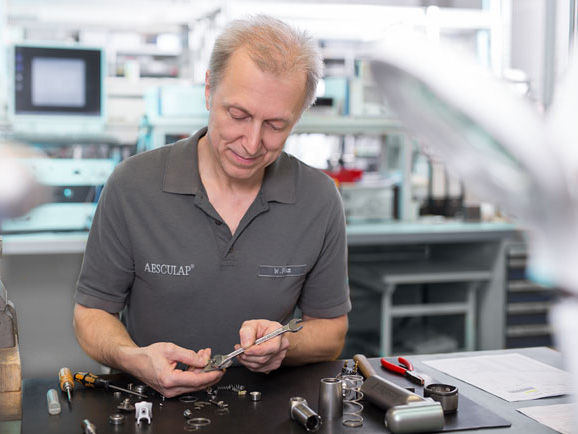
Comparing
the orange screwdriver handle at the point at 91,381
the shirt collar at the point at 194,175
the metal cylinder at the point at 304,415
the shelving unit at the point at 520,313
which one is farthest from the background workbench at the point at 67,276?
the metal cylinder at the point at 304,415

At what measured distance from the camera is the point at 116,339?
119cm

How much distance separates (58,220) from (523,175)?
270cm

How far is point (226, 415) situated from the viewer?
36.6 inches

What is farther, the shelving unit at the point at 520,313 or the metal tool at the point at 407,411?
the shelving unit at the point at 520,313

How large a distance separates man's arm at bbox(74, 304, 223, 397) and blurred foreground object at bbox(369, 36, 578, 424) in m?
0.78

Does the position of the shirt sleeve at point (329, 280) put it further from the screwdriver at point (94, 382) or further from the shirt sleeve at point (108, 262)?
the screwdriver at point (94, 382)

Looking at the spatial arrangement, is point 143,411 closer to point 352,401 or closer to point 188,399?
point 188,399

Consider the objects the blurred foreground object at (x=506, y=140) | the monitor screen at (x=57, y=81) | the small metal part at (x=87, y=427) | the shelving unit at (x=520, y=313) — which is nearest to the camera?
the blurred foreground object at (x=506, y=140)

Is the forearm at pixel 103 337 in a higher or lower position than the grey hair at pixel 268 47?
lower

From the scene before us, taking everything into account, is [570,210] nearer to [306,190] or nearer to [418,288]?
[306,190]

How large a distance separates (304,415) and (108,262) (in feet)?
1.94

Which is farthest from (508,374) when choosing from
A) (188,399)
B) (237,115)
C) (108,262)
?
(108,262)

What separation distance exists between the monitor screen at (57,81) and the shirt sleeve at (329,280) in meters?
1.89

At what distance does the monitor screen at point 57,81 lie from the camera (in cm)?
283
